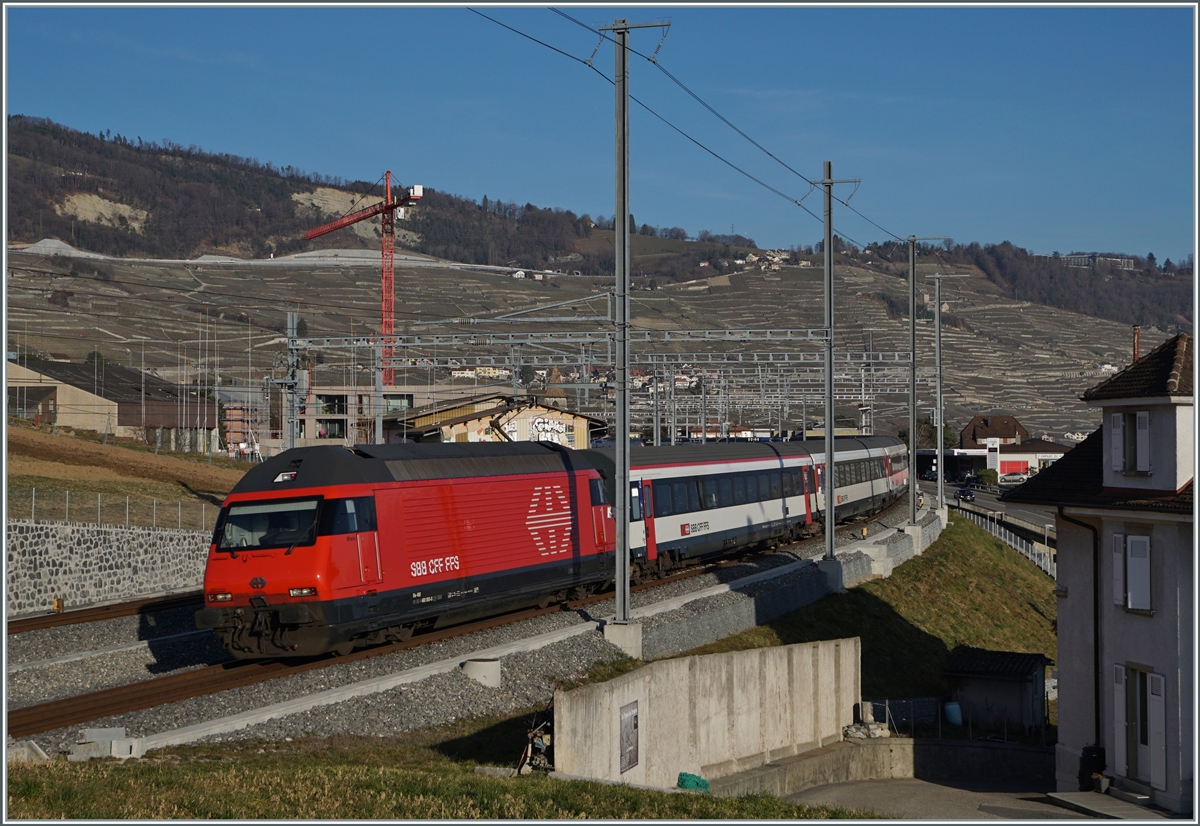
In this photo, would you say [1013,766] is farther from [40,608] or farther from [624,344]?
[40,608]

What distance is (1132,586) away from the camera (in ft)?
70.9

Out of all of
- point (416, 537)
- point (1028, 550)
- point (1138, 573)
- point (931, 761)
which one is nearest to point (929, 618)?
point (931, 761)

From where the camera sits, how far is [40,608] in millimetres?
27875

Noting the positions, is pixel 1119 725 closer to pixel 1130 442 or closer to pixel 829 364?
pixel 1130 442

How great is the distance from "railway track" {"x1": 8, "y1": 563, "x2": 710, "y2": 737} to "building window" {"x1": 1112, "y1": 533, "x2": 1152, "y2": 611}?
1177 cm

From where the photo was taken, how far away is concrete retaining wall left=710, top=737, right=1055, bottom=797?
85.6ft

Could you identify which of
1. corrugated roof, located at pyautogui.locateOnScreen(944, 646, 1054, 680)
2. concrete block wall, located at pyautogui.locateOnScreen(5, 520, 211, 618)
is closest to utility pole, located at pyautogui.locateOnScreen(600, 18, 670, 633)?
corrugated roof, located at pyautogui.locateOnScreen(944, 646, 1054, 680)

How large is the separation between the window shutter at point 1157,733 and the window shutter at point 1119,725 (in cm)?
84

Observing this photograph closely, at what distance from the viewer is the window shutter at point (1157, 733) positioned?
20859mm

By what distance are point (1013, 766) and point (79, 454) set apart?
41.2m

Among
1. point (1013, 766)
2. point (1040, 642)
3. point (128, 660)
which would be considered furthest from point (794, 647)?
point (1040, 642)


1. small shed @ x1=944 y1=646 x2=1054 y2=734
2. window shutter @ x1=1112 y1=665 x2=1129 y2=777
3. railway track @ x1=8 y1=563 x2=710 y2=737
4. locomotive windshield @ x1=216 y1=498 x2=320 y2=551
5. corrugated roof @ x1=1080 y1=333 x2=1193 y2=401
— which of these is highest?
corrugated roof @ x1=1080 y1=333 x2=1193 y2=401

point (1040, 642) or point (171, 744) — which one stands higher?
point (171, 744)

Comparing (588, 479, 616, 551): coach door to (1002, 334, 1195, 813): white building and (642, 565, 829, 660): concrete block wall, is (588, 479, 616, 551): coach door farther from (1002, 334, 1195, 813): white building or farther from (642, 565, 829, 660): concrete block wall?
(1002, 334, 1195, 813): white building
